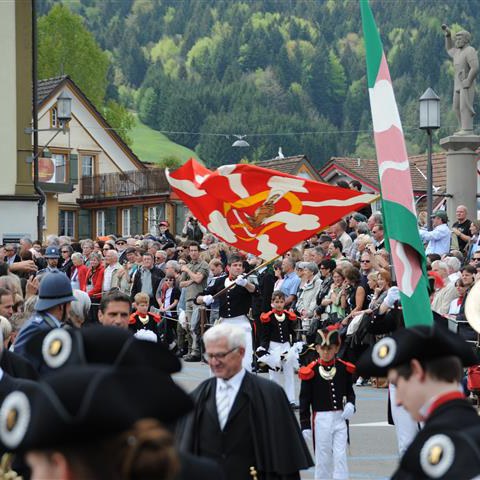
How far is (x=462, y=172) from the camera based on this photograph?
2344 centimetres

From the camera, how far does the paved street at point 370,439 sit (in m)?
11.4

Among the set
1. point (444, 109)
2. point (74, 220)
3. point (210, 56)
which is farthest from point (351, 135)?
point (74, 220)

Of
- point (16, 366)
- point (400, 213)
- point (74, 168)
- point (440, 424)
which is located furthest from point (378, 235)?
point (74, 168)

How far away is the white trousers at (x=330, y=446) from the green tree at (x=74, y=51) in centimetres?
8245

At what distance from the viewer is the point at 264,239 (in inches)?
518

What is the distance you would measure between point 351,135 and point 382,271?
142013 mm

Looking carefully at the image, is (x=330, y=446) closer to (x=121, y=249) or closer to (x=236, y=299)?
(x=236, y=299)

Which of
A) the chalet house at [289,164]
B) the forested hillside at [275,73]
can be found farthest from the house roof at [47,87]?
the forested hillside at [275,73]

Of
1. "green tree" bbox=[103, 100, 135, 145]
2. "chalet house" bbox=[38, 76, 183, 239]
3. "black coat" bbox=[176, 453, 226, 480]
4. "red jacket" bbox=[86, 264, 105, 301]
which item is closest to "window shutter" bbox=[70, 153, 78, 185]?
"chalet house" bbox=[38, 76, 183, 239]

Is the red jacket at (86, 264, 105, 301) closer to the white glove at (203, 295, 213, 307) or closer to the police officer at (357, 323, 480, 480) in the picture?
the white glove at (203, 295, 213, 307)

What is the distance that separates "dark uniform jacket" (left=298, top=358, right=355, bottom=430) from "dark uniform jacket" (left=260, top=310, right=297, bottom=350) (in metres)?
4.47

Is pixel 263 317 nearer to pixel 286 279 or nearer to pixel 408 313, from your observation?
pixel 286 279

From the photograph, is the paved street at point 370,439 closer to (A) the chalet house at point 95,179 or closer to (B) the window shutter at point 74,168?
(A) the chalet house at point 95,179

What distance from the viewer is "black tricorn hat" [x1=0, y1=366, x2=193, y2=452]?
9.85 feet
